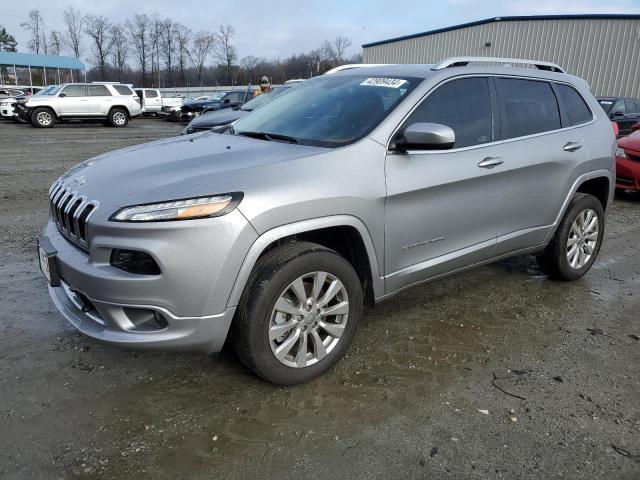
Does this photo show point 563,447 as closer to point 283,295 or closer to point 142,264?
point 283,295

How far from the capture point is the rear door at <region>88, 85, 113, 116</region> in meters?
21.1

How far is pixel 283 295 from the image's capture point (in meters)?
2.73

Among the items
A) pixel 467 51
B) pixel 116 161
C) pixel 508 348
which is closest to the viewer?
pixel 116 161

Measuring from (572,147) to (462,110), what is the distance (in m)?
1.23

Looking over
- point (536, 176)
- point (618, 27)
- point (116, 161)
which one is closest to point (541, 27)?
point (618, 27)

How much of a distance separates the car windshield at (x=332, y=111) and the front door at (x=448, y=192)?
8.7 inches

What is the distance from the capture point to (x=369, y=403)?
278cm

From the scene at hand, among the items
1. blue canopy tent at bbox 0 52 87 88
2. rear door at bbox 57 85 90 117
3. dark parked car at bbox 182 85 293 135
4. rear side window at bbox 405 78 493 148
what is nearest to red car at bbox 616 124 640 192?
dark parked car at bbox 182 85 293 135

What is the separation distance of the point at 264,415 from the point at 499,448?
1137 millimetres

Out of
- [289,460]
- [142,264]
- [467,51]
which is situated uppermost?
[467,51]

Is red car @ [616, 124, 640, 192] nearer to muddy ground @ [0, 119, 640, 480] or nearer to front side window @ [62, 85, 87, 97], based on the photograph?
muddy ground @ [0, 119, 640, 480]

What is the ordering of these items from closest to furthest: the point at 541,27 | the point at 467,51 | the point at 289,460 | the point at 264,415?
the point at 289,460
the point at 264,415
the point at 541,27
the point at 467,51

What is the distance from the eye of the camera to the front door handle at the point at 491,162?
3.52m

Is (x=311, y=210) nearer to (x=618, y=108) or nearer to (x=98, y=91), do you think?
(x=618, y=108)
